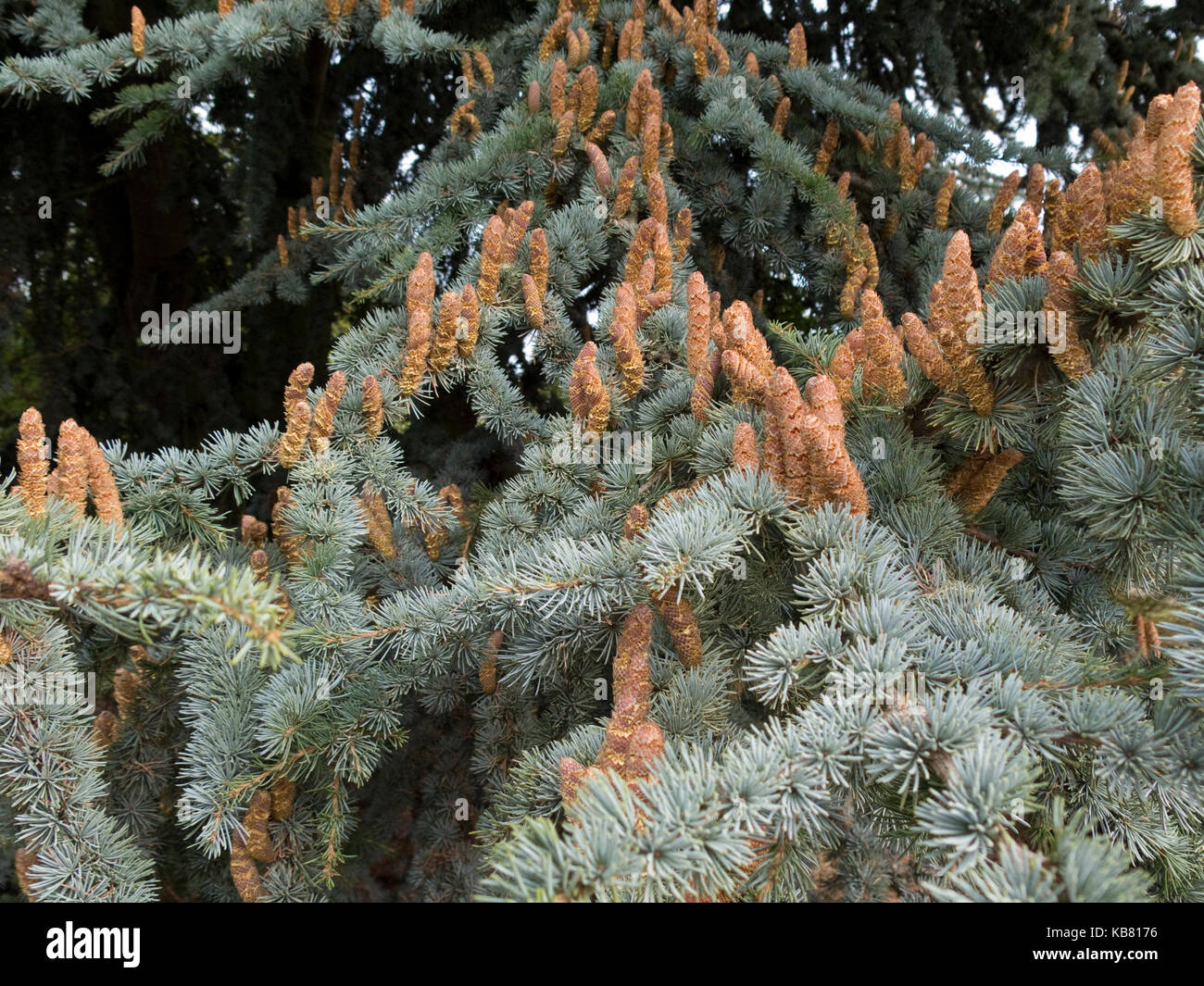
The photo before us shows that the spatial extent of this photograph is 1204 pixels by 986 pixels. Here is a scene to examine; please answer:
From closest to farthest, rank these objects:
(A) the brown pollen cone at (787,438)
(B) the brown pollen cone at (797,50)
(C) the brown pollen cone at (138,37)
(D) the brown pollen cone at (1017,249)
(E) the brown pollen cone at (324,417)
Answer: (A) the brown pollen cone at (787,438) < (D) the brown pollen cone at (1017,249) < (E) the brown pollen cone at (324,417) < (C) the brown pollen cone at (138,37) < (B) the brown pollen cone at (797,50)

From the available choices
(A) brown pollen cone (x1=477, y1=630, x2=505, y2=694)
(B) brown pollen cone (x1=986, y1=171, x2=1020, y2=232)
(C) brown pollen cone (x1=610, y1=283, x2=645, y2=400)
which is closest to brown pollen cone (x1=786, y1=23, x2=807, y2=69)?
(B) brown pollen cone (x1=986, y1=171, x2=1020, y2=232)

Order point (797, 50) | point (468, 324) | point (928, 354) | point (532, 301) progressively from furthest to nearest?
point (797, 50), point (532, 301), point (468, 324), point (928, 354)

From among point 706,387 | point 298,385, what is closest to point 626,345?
point 706,387

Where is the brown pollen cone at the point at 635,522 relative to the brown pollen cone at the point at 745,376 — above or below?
below

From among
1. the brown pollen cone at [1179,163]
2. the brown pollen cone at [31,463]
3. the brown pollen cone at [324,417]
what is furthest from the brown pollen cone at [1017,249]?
the brown pollen cone at [31,463]

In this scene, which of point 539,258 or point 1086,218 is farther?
point 539,258

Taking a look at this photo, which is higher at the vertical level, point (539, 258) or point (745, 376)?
point (539, 258)

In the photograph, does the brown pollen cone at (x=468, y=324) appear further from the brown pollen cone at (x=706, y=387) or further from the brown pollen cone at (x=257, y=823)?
the brown pollen cone at (x=257, y=823)

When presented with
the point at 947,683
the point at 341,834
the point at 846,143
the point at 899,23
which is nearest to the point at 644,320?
the point at 947,683

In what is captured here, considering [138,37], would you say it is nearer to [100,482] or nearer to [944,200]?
[100,482]

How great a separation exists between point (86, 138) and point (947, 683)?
13.8ft

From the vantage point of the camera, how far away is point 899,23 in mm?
2969

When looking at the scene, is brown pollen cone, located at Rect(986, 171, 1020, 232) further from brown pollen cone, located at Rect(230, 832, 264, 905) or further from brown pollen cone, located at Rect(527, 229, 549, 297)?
brown pollen cone, located at Rect(230, 832, 264, 905)

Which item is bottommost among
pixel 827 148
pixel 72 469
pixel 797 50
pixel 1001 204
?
pixel 72 469
